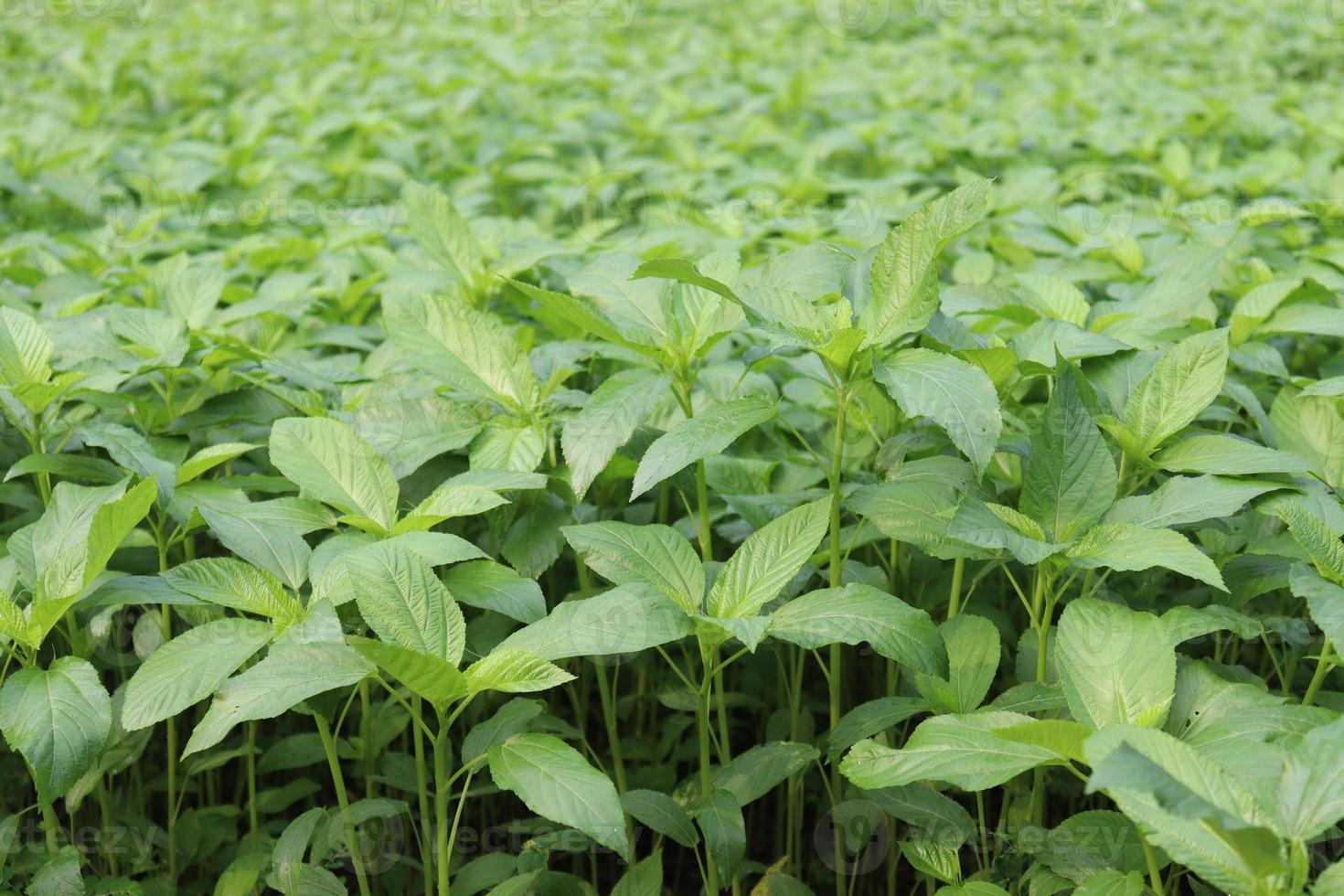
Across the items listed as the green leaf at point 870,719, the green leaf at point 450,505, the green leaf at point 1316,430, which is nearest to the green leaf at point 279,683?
the green leaf at point 450,505

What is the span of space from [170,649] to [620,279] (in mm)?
806

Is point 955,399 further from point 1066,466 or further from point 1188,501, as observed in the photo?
point 1188,501

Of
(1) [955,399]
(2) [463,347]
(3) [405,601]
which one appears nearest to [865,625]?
(1) [955,399]

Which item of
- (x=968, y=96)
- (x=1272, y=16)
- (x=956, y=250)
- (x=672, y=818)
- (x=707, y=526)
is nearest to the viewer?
(x=672, y=818)

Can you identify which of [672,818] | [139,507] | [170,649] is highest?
[139,507]

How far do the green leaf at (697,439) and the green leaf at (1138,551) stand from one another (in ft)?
1.36

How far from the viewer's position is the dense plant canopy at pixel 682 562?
1229 millimetres

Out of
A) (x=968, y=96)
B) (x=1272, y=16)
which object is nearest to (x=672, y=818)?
(x=968, y=96)

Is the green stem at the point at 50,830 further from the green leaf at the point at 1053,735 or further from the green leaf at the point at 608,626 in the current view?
the green leaf at the point at 1053,735

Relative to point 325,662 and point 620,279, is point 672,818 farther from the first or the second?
point 620,279

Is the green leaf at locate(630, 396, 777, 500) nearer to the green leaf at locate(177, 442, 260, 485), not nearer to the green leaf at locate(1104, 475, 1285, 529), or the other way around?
the green leaf at locate(1104, 475, 1285, 529)

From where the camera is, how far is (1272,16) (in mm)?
6992

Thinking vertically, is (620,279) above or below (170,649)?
above

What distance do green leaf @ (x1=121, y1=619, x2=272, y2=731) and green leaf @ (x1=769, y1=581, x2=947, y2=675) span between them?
0.62 meters
